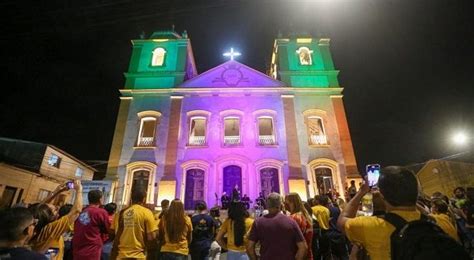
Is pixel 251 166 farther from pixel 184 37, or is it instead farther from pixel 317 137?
pixel 184 37

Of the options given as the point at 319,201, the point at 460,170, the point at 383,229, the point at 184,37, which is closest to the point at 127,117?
the point at 184,37

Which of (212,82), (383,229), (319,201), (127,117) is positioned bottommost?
(383,229)

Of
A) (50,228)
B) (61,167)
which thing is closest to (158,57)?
(61,167)

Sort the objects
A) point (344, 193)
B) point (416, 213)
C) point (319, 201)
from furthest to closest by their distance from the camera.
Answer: point (344, 193), point (319, 201), point (416, 213)

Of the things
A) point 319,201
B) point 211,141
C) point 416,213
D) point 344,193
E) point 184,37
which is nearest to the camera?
point 416,213

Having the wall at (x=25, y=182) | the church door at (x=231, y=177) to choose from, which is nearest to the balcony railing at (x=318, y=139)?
the church door at (x=231, y=177)

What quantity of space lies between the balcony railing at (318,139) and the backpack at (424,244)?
1543 cm

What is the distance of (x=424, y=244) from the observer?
1.32 m

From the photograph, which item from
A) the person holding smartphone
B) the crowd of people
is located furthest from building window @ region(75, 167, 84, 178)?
the person holding smartphone

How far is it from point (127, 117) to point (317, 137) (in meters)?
12.5

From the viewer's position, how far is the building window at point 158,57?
19.5 metres

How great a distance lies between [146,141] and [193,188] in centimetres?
433

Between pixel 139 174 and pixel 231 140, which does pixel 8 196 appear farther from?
pixel 231 140

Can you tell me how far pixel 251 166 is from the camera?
1557 cm
